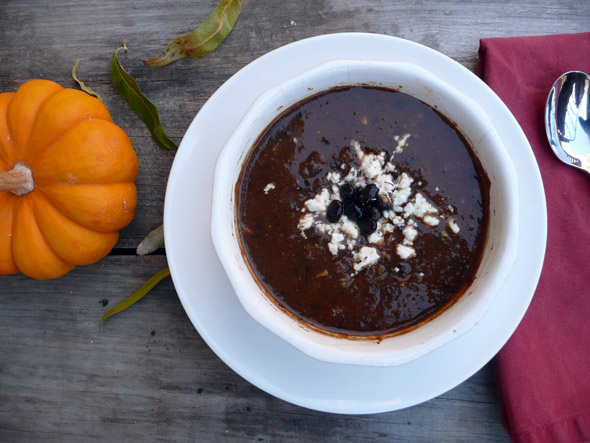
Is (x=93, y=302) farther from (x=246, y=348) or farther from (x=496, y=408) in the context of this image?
(x=496, y=408)

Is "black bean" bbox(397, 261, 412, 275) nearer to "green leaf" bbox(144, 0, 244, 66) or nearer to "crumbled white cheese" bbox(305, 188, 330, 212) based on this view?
"crumbled white cheese" bbox(305, 188, 330, 212)

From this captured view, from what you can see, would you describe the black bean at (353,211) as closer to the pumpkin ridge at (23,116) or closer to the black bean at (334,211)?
the black bean at (334,211)

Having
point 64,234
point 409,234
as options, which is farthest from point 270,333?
point 64,234

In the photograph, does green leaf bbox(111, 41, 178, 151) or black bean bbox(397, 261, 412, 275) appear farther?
green leaf bbox(111, 41, 178, 151)

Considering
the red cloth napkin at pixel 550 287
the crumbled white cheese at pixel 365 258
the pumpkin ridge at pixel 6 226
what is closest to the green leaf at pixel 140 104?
the pumpkin ridge at pixel 6 226

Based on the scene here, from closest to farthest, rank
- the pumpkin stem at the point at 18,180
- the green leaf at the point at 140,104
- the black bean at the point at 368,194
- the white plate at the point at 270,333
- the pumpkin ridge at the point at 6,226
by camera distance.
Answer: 1. the black bean at the point at 368,194
2. the white plate at the point at 270,333
3. the pumpkin stem at the point at 18,180
4. the pumpkin ridge at the point at 6,226
5. the green leaf at the point at 140,104

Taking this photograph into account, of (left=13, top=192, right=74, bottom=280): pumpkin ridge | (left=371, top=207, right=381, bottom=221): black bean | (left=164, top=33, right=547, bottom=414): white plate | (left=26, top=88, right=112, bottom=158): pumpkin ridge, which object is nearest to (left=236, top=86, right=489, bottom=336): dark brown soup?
(left=371, top=207, right=381, bottom=221): black bean
